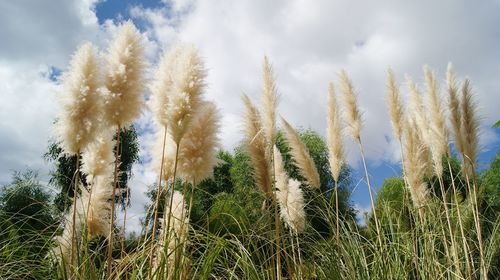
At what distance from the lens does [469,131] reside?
4.65 metres

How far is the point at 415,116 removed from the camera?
5160 millimetres

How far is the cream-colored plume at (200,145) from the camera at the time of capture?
3.43 metres

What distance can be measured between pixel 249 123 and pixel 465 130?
2.22 meters

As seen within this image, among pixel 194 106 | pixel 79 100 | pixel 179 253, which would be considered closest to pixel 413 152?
pixel 194 106

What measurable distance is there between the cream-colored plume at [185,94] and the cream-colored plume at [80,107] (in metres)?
0.60

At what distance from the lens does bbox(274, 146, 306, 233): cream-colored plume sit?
176 inches

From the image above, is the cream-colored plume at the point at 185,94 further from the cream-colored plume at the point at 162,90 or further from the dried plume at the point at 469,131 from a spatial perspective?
the dried plume at the point at 469,131

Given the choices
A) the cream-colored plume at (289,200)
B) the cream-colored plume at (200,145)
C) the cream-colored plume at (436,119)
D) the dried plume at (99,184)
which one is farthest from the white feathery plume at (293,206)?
the dried plume at (99,184)

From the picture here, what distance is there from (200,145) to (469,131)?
2.70 m

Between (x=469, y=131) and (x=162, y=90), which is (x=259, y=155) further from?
(x=469, y=131)

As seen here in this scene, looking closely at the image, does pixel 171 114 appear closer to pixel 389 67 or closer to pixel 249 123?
pixel 249 123

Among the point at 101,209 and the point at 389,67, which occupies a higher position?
the point at 389,67

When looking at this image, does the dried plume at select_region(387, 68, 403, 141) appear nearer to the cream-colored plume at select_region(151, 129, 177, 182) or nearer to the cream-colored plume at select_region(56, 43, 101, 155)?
the cream-colored plume at select_region(151, 129, 177, 182)

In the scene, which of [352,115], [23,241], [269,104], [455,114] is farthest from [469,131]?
[23,241]
